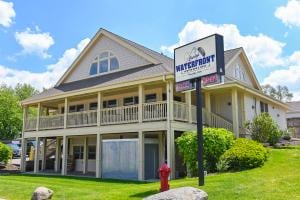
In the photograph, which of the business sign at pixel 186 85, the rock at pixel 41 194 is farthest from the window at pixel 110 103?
the rock at pixel 41 194

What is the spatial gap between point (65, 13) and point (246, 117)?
42.6 feet

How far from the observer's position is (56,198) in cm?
1291

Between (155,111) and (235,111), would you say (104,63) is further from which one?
(235,111)

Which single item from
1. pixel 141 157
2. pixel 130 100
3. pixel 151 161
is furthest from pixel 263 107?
pixel 141 157

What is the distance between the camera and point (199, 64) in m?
12.8

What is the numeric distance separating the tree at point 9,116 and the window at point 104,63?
33045mm

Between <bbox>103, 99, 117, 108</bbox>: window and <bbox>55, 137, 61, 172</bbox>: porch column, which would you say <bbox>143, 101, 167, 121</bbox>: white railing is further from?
<bbox>55, 137, 61, 172</bbox>: porch column

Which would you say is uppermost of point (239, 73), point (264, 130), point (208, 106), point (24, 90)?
point (24, 90)

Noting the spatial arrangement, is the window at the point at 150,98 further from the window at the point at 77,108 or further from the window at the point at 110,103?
the window at the point at 77,108

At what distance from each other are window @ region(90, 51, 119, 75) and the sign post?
10665 millimetres

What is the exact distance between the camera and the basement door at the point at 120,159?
60.5ft

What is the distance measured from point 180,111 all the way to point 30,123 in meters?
13.5

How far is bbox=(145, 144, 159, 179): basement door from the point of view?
19.1 metres

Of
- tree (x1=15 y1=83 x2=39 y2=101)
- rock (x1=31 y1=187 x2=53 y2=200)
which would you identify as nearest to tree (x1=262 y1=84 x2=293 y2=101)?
tree (x1=15 y1=83 x2=39 y2=101)
